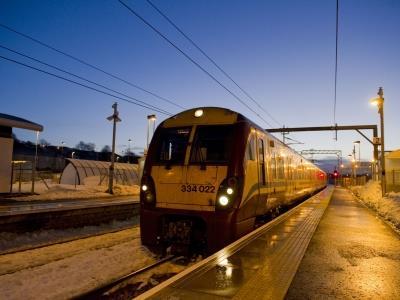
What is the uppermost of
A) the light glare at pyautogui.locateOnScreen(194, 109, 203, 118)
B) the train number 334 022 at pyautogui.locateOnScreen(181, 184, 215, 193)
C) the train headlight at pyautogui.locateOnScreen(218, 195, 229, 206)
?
the light glare at pyautogui.locateOnScreen(194, 109, 203, 118)

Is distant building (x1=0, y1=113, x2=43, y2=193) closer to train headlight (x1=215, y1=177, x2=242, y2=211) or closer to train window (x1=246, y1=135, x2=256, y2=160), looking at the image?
train window (x1=246, y1=135, x2=256, y2=160)

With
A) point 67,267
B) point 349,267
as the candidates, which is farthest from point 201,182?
point 67,267

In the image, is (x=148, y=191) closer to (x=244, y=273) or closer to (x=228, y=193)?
(x=228, y=193)

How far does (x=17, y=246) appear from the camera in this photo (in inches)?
376

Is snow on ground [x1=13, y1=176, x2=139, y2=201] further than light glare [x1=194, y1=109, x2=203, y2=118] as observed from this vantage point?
Yes

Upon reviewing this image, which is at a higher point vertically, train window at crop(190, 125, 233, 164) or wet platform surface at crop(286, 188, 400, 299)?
train window at crop(190, 125, 233, 164)

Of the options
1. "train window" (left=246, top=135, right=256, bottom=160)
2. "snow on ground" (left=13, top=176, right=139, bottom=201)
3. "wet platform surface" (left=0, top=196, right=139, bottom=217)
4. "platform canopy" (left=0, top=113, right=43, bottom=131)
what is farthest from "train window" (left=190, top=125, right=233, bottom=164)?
"snow on ground" (left=13, top=176, right=139, bottom=201)

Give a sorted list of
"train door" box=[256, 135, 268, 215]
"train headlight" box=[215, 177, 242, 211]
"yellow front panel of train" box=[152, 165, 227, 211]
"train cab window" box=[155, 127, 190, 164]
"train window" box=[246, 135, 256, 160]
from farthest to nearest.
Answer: "train door" box=[256, 135, 268, 215], "train cab window" box=[155, 127, 190, 164], "train window" box=[246, 135, 256, 160], "yellow front panel of train" box=[152, 165, 227, 211], "train headlight" box=[215, 177, 242, 211]

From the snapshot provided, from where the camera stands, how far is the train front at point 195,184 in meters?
6.97

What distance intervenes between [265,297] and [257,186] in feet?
13.3

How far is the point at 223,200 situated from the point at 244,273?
194 cm

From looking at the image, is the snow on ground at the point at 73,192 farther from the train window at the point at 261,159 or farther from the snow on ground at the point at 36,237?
the train window at the point at 261,159

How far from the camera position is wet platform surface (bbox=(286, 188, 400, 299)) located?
4.70m

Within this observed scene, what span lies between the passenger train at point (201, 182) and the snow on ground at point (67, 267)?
1.02 m
